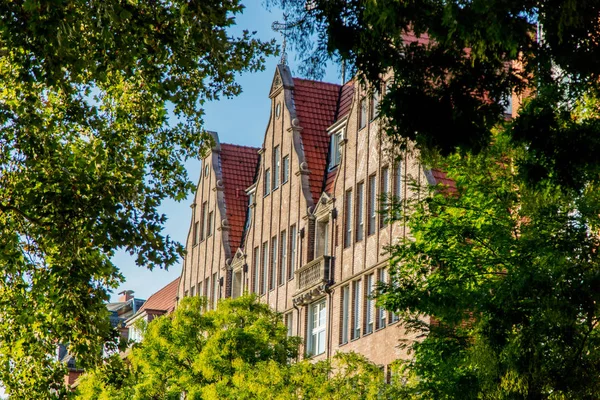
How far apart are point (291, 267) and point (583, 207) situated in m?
31.2

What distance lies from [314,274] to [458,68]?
3563cm

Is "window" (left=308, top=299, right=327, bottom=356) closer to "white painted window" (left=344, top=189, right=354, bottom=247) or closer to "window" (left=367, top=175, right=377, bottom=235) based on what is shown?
"white painted window" (left=344, top=189, right=354, bottom=247)

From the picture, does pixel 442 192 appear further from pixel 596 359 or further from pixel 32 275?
pixel 32 275

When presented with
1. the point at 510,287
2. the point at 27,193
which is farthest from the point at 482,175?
the point at 27,193

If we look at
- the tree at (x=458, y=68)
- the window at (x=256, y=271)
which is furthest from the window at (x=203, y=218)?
the tree at (x=458, y=68)

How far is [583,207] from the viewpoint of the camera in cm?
2366

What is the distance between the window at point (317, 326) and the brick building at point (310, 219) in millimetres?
48

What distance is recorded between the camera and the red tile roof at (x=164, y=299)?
260 ft

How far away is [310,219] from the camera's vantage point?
52156mm

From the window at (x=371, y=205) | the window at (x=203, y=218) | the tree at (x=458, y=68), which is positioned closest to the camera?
the tree at (x=458, y=68)

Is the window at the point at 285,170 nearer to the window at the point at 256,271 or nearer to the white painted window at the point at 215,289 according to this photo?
the window at the point at 256,271

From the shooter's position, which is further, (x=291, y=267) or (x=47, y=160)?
(x=291, y=267)

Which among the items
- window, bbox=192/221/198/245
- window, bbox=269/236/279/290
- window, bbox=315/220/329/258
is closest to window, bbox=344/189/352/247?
window, bbox=315/220/329/258

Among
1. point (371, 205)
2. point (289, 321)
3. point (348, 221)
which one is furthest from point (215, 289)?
point (371, 205)
